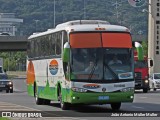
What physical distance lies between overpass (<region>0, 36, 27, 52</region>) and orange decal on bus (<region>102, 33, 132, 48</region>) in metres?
80.3

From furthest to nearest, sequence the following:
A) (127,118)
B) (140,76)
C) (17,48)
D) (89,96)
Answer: (17,48)
(140,76)
(89,96)
(127,118)

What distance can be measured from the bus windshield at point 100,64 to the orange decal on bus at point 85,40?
0.53ft

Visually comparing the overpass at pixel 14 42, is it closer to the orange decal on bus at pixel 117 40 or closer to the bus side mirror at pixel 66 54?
the orange decal on bus at pixel 117 40

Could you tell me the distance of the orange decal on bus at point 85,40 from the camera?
24.0m

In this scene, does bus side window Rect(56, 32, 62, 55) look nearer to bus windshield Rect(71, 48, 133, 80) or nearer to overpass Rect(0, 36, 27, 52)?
bus windshield Rect(71, 48, 133, 80)

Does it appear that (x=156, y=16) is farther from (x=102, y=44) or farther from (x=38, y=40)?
(x=102, y=44)

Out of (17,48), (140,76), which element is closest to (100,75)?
(140,76)

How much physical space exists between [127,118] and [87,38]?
448cm

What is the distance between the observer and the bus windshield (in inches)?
925

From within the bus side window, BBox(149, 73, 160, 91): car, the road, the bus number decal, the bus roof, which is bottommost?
BBox(149, 73, 160, 91): car

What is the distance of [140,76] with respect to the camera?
45.6 metres

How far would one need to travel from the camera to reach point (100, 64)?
23.6 m

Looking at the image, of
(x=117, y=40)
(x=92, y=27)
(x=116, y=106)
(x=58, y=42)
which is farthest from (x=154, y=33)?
(x=117, y=40)

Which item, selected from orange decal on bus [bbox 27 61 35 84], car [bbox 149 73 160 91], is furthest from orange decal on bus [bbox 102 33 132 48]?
car [bbox 149 73 160 91]
